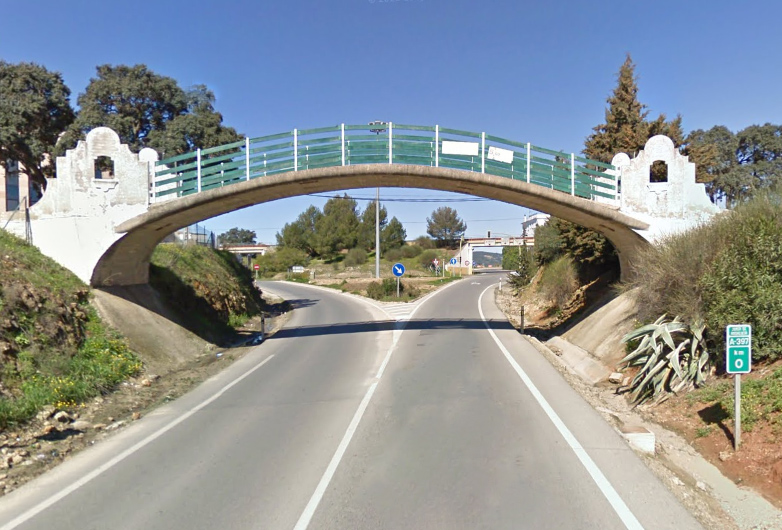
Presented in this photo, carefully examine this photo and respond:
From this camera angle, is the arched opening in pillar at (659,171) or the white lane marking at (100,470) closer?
the white lane marking at (100,470)

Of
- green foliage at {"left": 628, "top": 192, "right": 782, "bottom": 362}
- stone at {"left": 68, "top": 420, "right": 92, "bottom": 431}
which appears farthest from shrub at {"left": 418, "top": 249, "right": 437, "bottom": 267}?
stone at {"left": 68, "top": 420, "right": 92, "bottom": 431}

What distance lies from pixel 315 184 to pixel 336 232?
286 feet

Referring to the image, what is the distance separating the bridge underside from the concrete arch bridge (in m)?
0.04

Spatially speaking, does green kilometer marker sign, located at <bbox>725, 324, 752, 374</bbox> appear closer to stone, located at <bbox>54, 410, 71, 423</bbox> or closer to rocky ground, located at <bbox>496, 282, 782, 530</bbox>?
rocky ground, located at <bbox>496, 282, 782, 530</bbox>

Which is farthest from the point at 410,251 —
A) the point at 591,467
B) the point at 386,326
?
the point at 591,467

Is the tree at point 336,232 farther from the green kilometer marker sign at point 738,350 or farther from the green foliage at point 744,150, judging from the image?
the green kilometer marker sign at point 738,350

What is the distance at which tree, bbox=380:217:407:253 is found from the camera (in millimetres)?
113650

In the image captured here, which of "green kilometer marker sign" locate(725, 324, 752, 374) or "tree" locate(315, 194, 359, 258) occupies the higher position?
"tree" locate(315, 194, 359, 258)

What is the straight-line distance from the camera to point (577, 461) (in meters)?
6.78

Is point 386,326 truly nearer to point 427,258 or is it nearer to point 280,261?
point 280,261

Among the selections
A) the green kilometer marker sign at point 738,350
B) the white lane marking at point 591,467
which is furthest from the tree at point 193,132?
the green kilometer marker sign at point 738,350

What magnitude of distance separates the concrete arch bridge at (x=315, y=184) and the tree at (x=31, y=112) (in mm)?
15341

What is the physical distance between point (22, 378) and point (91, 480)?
4081mm

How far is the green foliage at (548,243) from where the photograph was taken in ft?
109
